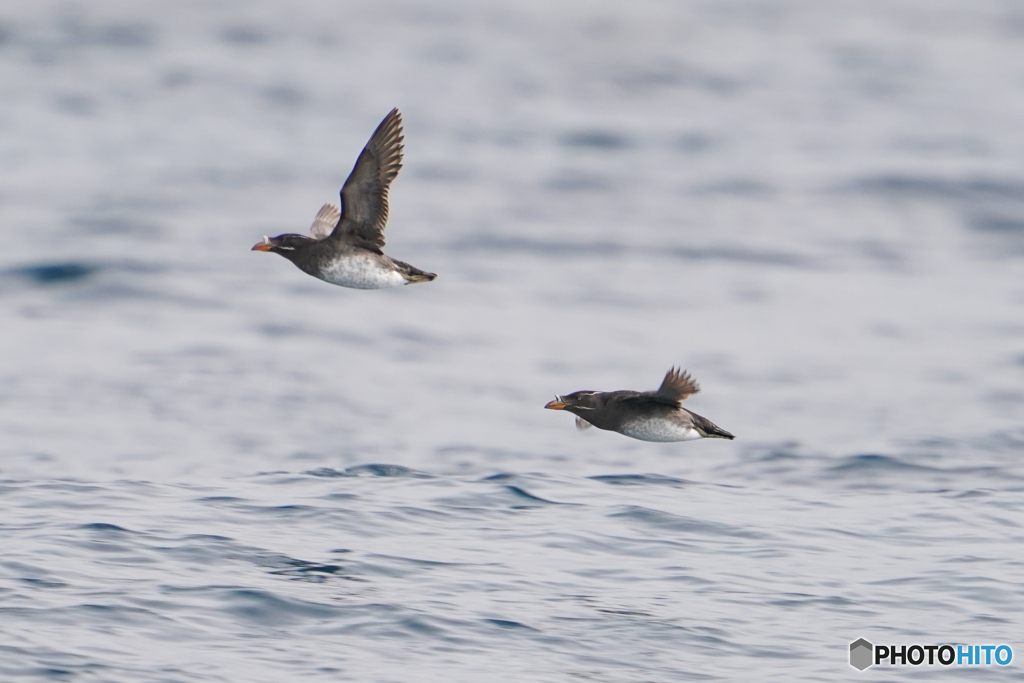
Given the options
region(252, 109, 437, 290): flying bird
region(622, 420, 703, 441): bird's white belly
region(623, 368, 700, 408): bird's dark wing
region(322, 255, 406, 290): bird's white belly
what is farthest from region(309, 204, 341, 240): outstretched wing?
region(623, 368, 700, 408): bird's dark wing

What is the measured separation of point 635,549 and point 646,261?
2374 cm

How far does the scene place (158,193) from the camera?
137 feet

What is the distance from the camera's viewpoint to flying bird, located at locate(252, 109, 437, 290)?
41.4 ft

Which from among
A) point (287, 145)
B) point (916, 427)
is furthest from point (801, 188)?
point (916, 427)

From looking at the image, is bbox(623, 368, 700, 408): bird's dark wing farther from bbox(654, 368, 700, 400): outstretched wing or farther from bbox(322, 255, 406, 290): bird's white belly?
bbox(322, 255, 406, 290): bird's white belly

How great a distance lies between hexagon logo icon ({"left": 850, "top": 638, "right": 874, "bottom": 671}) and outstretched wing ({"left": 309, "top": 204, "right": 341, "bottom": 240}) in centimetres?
610

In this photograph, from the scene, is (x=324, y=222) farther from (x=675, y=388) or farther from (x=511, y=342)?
(x=511, y=342)

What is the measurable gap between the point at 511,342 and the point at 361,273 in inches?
742

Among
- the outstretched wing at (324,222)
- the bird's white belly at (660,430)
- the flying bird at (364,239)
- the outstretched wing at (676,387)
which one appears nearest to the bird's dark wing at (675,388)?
the outstretched wing at (676,387)

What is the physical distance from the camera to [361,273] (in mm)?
12656

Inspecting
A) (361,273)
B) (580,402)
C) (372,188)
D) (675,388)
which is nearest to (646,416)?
(675,388)

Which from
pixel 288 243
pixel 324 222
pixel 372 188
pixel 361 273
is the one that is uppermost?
pixel 372 188

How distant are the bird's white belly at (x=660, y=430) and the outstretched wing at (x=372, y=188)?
8.64 ft

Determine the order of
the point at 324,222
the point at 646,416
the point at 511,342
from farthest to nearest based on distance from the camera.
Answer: the point at 511,342 < the point at 324,222 < the point at 646,416
